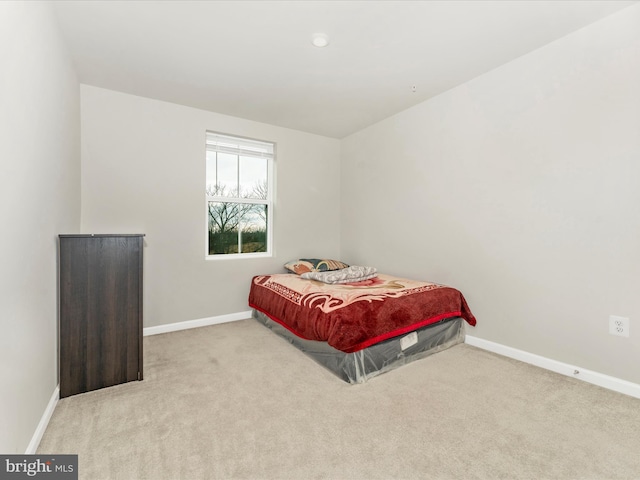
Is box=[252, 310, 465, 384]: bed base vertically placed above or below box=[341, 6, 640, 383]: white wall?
below

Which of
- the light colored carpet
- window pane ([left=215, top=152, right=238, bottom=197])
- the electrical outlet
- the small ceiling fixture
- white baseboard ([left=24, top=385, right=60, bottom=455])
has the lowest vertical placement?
the light colored carpet

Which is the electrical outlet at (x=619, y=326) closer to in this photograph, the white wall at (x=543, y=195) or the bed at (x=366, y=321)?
the white wall at (x=543, y=195)

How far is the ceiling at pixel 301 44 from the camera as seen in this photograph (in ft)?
6.22

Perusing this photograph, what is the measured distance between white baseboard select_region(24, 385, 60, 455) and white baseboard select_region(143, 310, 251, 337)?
1.20 metres

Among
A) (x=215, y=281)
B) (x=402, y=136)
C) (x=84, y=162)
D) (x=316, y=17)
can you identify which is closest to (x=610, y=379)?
(x=402, y=136)

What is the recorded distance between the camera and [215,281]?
347cm

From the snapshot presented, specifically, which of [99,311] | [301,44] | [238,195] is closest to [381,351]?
[99,311]

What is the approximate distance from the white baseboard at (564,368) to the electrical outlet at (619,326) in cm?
30

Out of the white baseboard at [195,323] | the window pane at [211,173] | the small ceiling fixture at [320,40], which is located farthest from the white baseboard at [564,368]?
the window pane at [211,173]

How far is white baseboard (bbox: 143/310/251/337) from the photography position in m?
3.10

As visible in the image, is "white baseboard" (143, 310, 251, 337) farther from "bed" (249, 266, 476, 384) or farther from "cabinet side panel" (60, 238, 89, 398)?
"cabinet side panel" (60, 238, 89, 398)

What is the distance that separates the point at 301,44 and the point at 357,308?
1953 millimetres

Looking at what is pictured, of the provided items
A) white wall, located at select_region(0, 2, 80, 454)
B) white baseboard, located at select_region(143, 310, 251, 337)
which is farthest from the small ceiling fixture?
white baseboard, located at select_region(143, 310, 251, 337)

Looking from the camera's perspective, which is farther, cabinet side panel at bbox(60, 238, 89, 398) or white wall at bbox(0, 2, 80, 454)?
cabinet side panel at bbox(60, 238, 89, 398)
